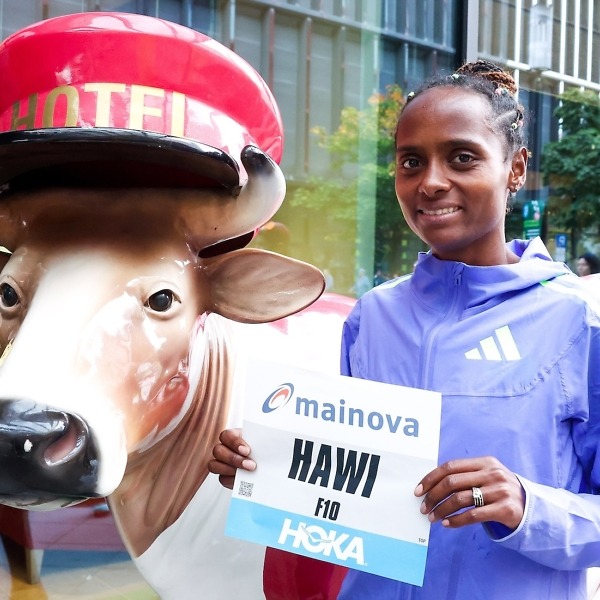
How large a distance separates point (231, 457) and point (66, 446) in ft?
0.99

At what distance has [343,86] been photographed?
19.1 feet

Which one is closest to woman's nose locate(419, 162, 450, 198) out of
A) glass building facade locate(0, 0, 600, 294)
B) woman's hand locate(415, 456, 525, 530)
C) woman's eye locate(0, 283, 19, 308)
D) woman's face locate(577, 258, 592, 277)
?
woman's hand locate(415, 456, 525, 530)

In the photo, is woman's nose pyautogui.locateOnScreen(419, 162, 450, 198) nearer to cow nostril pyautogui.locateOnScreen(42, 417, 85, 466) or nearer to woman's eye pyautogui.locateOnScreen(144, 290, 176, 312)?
woman's eye pyautogui.locateOnScreen(144, 290, 176, 312)

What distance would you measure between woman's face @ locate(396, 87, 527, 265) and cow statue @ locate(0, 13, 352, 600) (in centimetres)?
27

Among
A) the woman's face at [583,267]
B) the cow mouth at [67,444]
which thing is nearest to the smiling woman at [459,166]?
the cow mouth at [67,444]

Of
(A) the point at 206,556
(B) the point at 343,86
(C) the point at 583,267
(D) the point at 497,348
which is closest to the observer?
(D) the point at 497,348

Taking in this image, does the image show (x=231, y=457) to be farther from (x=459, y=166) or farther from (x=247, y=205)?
(x=459, y=166)

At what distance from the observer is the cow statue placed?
123cm

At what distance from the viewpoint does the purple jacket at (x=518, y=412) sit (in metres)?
1.14

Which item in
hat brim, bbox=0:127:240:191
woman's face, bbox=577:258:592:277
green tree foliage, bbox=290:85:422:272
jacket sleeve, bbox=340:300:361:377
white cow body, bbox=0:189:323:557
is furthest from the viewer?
woman's face, bbox=577:258:592:277

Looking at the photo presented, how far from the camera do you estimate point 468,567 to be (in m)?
1.22

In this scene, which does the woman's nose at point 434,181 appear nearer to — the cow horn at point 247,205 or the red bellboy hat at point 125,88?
the cow horn at point 247,205

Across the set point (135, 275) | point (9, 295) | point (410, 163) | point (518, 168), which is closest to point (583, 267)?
point (518, 168)

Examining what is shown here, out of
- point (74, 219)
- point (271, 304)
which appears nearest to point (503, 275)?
point (271, 304)
